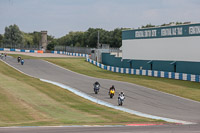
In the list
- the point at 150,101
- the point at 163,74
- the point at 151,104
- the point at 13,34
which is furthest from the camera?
the point at 13,34

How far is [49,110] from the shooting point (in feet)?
95.7

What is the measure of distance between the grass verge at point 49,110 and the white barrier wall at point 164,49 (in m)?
22.5

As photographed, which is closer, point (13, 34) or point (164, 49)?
point (164, 49)

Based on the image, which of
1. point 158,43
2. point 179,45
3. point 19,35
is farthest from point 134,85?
point 19,35

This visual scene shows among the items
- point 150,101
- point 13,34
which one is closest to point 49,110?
point 150,101

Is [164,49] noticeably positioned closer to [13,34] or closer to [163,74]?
[163,74]

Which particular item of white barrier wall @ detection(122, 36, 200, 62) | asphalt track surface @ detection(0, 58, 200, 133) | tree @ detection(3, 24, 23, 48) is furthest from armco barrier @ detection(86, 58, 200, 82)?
tree @ detection(3, 24, 23, 48)

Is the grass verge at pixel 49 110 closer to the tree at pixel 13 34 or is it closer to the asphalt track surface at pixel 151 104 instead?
the asphalt track surface at pixel 151 104

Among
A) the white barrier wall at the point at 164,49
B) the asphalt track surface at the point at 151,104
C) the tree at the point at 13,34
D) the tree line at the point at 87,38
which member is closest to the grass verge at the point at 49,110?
the asphalt track surface at the point at 151,104

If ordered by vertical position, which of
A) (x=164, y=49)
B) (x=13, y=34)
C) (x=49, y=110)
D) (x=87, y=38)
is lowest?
(x=49, y=110)

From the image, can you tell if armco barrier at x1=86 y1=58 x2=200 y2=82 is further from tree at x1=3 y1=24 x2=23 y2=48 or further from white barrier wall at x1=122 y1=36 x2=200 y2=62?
tree at x1=3 y1=24 x2=23 y2=48

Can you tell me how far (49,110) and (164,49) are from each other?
124ft

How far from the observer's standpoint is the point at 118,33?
16325 cm

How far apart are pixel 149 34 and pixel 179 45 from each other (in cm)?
898
